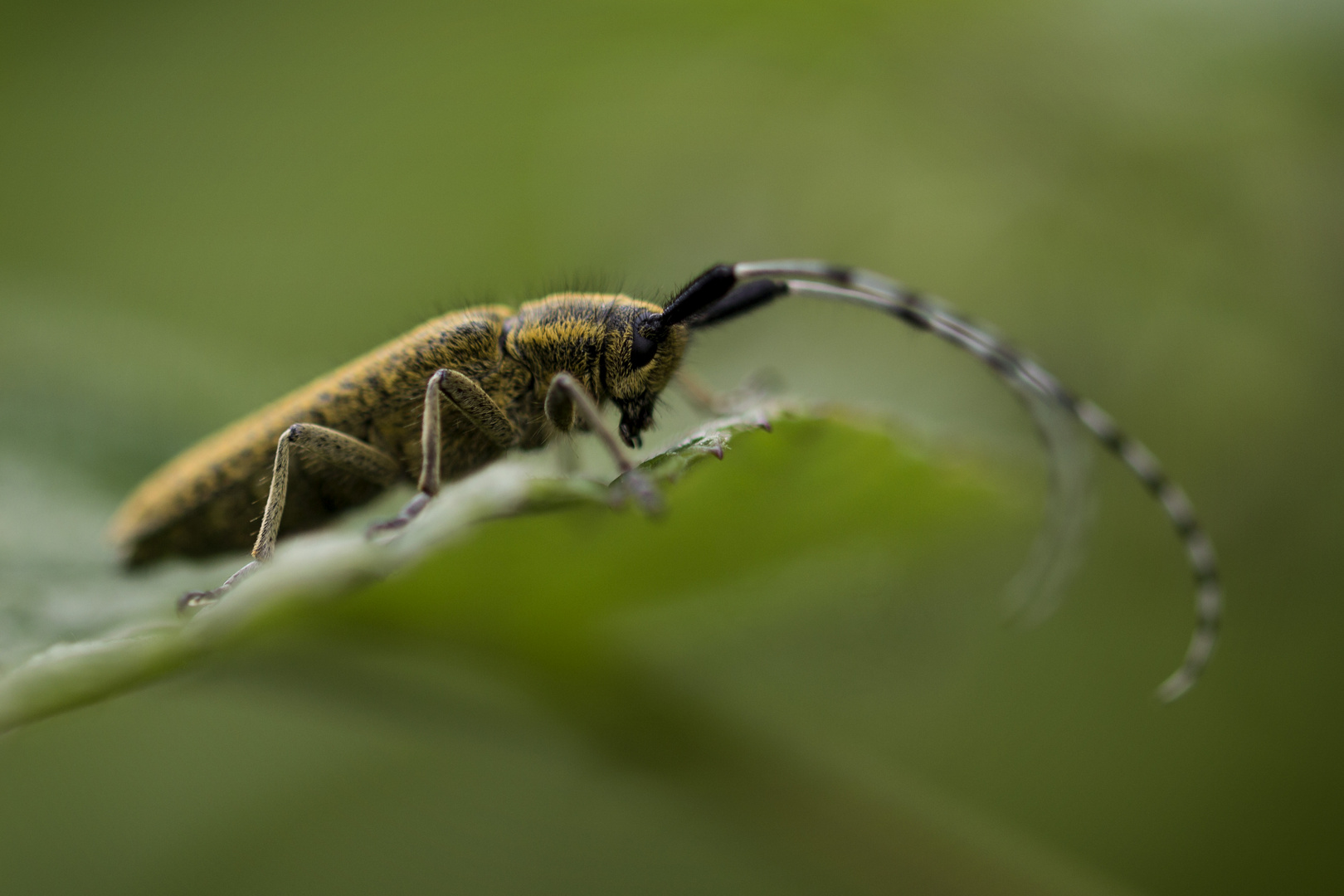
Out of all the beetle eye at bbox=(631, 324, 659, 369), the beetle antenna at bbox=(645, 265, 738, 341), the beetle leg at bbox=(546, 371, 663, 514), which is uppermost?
the beetle antenna at bbox=(645, 265, 738, 341)

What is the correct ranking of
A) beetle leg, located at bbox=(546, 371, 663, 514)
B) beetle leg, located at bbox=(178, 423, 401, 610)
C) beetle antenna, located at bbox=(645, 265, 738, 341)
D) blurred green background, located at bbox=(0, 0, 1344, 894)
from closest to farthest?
beetle leg, located at bbox=(546, 371, 663, 514) → beetle leg, located at bbox=(178, 423, 401, 610) → beetle antenna, located at bbox=(645, 265, 738, 341) → blurred green background, located at bbox=(0, 0, 1344, 894)

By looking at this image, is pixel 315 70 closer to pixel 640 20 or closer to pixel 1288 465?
pixel 640 20

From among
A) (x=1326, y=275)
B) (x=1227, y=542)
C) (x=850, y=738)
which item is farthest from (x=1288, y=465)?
(x=850, y=738)

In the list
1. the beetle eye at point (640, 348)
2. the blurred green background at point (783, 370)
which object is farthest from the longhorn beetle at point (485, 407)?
the blurred green background at point (783, 370)

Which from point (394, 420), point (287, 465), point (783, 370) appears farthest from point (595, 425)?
point (783, 370)

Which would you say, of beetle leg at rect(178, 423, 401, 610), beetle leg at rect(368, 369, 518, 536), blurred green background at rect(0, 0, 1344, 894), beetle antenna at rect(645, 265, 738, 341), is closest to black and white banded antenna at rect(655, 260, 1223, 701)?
beetle antenna at rect(645, 265, 738, 341)

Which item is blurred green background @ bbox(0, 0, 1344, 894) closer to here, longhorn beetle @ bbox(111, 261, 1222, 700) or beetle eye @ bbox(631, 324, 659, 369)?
longhorn beetle @ bbox(111, 261, 1222, 700)

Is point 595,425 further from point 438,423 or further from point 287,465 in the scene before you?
point 287,465
